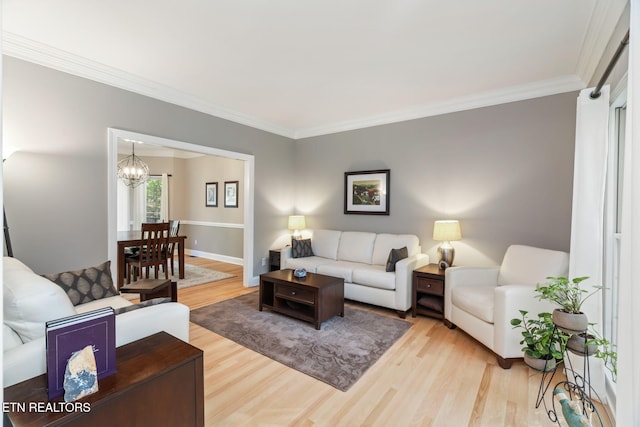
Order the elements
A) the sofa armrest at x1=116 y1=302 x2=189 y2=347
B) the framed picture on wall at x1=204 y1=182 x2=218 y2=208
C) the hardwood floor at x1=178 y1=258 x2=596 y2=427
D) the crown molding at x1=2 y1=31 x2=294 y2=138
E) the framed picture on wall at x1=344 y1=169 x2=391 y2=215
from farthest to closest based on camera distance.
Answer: the framed picture on wall at x1=204 y1=182 x2=218 y2=208, the framed picture on wall at x1=344 y1=169 x2=391 y2=215, the crown molding at x1=2 y1=31 x2=294 y2=138, the hardwood floor at x1=178 y1=258 x2=596 y2=427, the sofa armrest at x1=116 y1=302 x2=189 y2=347

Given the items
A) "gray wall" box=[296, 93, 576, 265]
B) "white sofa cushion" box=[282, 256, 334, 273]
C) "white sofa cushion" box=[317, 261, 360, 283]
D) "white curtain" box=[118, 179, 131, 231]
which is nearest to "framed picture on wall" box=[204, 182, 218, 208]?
"white curtain" box=[118, 179, 131, 231]

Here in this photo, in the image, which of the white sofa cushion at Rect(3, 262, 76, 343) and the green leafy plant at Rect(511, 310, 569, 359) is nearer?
the white sofa cushion at Rect(3, 262, 76, 343)

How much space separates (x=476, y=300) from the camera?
106 inches

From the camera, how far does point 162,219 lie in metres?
7.24

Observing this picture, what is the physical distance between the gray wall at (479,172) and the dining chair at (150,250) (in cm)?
294

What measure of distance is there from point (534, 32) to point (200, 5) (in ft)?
8.35

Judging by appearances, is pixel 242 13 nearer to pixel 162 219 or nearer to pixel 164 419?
pixel 164 419

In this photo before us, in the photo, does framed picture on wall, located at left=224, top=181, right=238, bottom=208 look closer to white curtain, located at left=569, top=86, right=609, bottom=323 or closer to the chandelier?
the chandelier

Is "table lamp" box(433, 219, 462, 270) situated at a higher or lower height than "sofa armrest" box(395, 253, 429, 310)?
higher

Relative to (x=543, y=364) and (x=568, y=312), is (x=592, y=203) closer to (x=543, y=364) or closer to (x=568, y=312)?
(x=568, y=312)

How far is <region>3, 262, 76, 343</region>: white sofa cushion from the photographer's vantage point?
4.23 feet

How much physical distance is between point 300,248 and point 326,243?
1.40 ft

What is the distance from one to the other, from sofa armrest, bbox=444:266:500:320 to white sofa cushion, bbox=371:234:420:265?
751 millimetres

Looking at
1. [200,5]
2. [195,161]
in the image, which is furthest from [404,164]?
[195,161]
